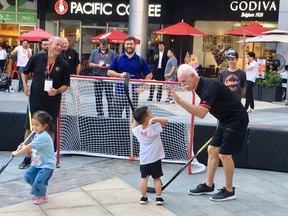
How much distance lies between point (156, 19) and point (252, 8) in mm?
5269

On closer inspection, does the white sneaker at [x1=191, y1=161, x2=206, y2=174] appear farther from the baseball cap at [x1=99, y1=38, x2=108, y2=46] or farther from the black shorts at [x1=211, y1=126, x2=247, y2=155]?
the baseball cap at [x1=99, y1=38, x2=108, y2=46]

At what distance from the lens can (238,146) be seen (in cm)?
597

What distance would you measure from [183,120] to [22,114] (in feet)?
9.23

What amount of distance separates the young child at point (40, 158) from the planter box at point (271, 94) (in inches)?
516

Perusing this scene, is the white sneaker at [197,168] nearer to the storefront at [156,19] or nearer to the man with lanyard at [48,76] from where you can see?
the man with lanyard at [48,76]

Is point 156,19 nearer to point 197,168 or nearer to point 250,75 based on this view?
point 250,75

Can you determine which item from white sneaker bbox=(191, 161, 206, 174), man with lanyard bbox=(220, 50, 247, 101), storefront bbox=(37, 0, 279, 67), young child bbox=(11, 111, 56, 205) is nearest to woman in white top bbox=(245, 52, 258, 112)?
man with lanyard bbox=(220, 50, 247, 101)

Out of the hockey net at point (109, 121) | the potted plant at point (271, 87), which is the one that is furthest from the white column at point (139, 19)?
the hockey net at point (109, 121)

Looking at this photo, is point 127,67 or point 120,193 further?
point 127,67

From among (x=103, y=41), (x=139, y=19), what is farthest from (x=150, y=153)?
(x=139, y=19)

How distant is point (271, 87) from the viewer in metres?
17.4

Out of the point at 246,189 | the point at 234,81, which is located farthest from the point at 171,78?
the point at 246,189

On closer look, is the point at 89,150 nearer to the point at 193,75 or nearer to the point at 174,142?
the point at 174,142

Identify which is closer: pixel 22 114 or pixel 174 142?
pixel 174 142
